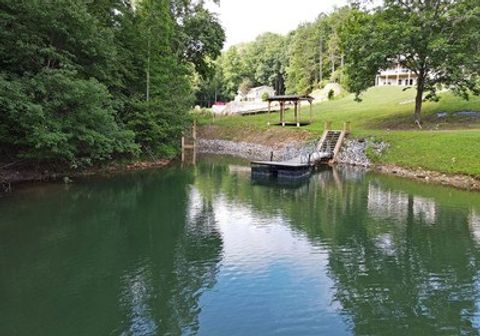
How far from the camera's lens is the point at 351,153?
30.9 metres

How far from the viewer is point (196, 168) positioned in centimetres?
2984

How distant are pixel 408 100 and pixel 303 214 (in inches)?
1360

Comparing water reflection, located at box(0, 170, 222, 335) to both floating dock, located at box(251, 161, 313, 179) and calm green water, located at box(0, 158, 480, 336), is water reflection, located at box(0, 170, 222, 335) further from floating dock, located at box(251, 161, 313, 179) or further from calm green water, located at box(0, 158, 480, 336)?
floating dock, located at box(251, 161, 313, 179)

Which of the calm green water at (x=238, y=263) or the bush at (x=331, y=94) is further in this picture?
the bush at (x=331, y=94)

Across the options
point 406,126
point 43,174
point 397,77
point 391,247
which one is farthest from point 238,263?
point 397,77

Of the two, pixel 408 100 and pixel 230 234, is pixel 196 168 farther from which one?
pixel 408 100

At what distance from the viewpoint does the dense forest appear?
63.2 feet

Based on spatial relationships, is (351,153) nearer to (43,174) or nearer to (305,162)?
(305,162)

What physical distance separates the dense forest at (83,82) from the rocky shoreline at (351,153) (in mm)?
8280

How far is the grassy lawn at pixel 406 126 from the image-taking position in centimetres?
2417

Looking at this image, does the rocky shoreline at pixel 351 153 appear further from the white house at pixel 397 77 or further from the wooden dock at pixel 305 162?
the white house at pixel 397 77

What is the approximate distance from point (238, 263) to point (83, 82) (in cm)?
1345

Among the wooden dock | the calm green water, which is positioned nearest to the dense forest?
the calm green water

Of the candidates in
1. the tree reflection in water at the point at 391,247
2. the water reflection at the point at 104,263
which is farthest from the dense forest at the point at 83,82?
the tree reflection in water at the point at 391,247
